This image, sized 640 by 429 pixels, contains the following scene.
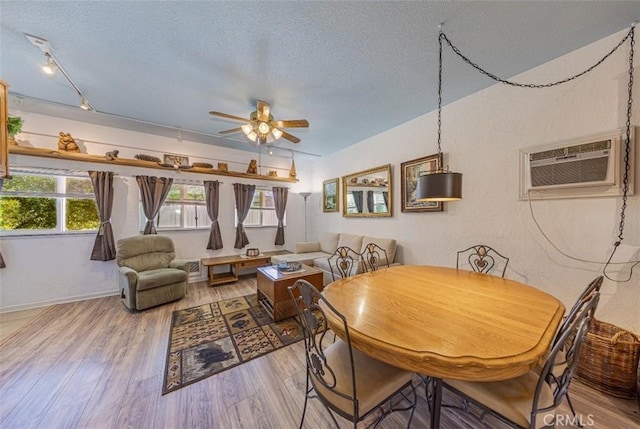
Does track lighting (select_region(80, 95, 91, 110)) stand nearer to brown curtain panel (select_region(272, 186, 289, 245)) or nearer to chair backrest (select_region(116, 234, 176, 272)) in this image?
chair backrest (select_region(116, 234, 176, 272))

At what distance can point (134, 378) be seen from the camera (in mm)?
1779

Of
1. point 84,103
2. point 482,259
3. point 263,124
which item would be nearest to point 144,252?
point 84,103

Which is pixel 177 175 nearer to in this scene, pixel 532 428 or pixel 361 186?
pixel 361 186

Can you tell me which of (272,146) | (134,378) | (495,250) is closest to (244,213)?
(272,146)

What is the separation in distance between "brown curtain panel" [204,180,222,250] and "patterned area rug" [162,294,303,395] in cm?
158

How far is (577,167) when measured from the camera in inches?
76.5

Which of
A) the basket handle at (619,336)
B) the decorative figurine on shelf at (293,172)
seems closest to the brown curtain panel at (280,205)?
the decorative figurine on shelf at (293,172)

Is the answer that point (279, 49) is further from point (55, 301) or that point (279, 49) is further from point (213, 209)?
point (55, 301)

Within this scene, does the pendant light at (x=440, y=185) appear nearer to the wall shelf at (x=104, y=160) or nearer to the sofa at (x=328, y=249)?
the sofa at (x=328, y=249)

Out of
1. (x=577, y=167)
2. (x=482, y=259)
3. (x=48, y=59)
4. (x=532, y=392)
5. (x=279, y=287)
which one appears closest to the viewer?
(x=532, y=392)

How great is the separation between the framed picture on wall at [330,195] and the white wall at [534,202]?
191cm

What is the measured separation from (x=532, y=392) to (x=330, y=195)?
4.48m

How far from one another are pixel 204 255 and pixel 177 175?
1.62m

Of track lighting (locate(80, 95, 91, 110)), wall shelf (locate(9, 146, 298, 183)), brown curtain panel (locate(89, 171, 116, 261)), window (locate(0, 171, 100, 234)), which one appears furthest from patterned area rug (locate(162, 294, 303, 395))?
track lighting (locate(80, 95, 91, 110))
